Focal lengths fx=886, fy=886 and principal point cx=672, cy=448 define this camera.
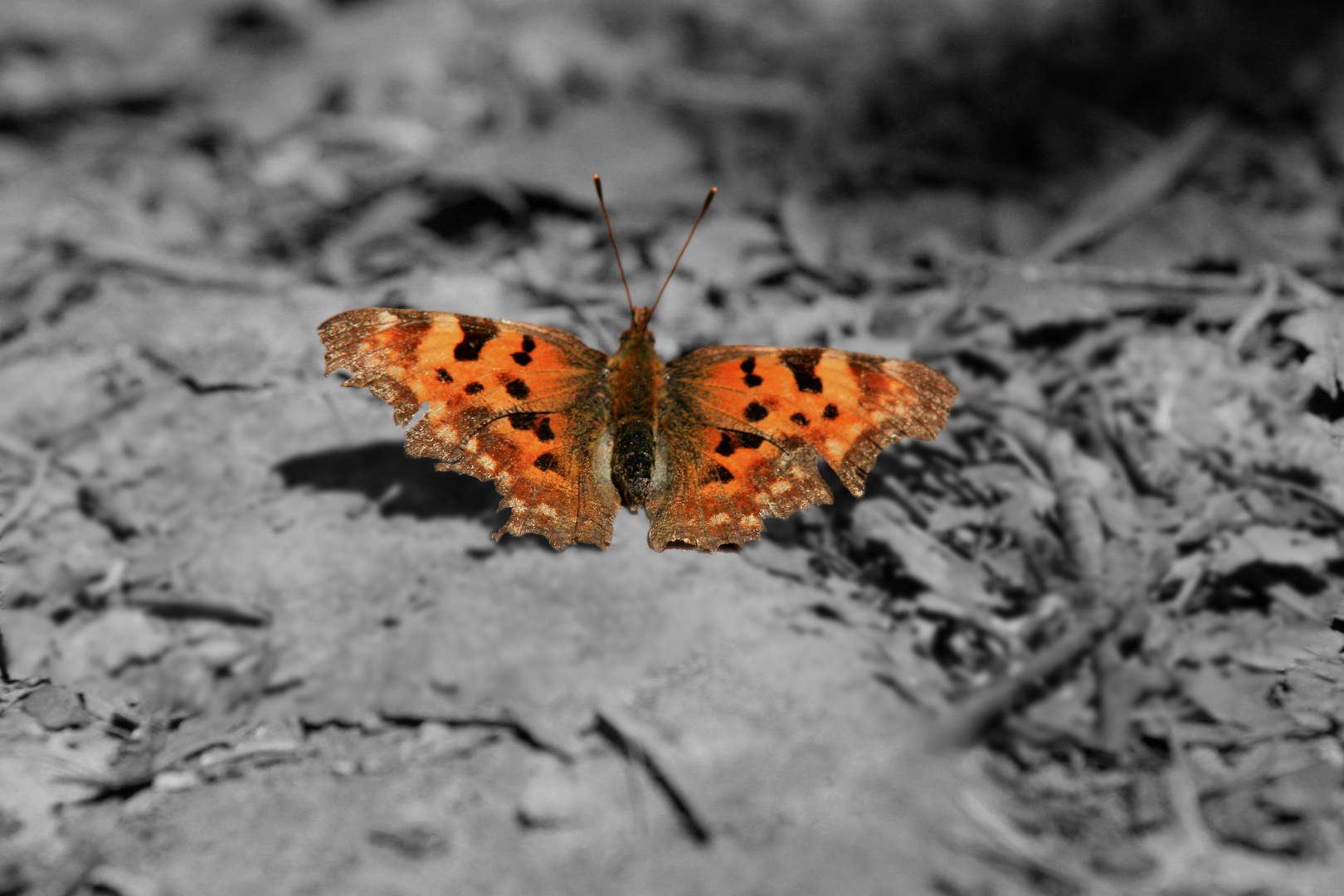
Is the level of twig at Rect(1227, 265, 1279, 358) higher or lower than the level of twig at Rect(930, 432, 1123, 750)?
higher

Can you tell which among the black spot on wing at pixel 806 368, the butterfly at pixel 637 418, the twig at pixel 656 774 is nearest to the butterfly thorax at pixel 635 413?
the butterfly at pixel 637 418

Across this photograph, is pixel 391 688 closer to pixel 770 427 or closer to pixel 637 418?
pixel 637 418

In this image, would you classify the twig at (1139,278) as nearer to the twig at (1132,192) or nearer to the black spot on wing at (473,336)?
the twig at (1132,192)

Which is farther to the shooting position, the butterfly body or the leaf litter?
the butterfly body

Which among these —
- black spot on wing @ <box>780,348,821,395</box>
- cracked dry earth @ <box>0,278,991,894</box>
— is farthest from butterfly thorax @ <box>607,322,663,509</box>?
black spot on wing @ <box>780,348,821,395</box>

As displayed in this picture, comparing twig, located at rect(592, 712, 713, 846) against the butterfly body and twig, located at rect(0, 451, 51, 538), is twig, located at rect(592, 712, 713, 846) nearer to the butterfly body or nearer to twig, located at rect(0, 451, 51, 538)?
the butterfly body

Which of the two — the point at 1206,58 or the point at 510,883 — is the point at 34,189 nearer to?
the point at 510,883

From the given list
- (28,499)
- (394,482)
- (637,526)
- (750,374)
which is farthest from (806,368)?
(28,499)
